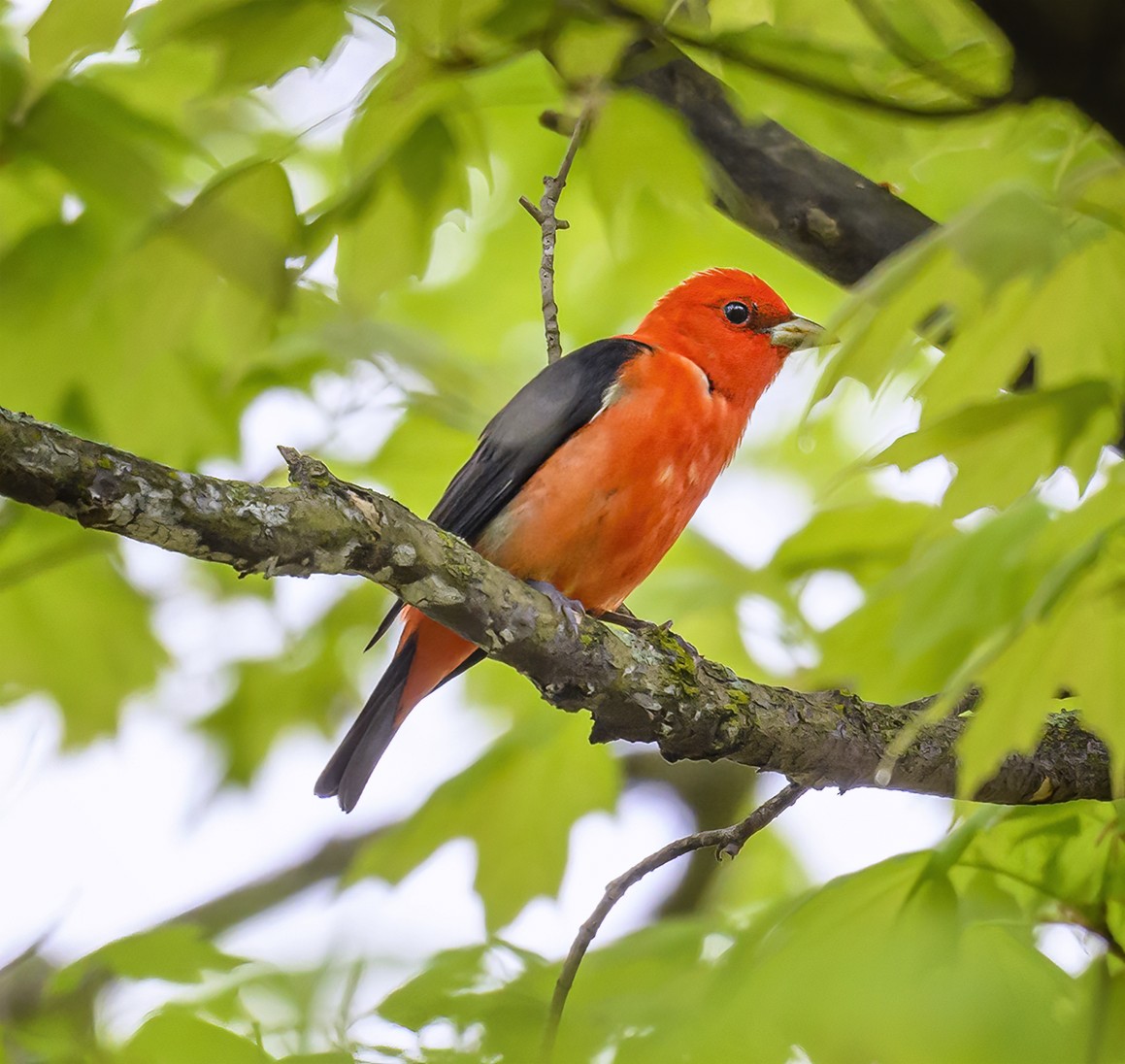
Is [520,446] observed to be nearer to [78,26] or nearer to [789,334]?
[789,334]

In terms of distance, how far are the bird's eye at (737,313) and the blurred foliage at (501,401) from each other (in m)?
0.34

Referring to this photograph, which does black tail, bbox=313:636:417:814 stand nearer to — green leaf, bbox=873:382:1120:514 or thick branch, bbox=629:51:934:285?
thick branch, bbox=629:51:934:285

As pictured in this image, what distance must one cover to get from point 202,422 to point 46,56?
68.4 inches

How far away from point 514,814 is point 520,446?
39.7 inches

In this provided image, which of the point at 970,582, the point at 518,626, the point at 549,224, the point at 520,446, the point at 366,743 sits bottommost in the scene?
the point at 366,743

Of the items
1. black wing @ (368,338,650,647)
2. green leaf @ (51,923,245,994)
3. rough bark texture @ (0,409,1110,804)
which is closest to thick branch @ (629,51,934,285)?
black wing @ (368,338,650,647)

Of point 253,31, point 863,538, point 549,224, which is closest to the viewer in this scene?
point 253,31

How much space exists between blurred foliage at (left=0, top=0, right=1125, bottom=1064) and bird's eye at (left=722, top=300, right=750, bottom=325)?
34cm

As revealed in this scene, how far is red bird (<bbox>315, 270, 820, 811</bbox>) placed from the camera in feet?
11.9

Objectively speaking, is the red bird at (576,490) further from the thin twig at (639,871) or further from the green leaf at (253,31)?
the green leaf at (253,31)

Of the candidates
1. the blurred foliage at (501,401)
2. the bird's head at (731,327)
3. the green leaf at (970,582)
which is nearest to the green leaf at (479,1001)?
the blurred foliage at (501,401)

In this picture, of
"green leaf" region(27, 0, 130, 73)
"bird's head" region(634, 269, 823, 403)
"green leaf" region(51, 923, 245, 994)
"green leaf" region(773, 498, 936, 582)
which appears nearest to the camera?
"green leaf" region(27, 0, 130, 73)

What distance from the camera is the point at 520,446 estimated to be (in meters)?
3.72

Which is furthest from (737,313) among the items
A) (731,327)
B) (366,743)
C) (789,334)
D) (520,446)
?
(366,743)
